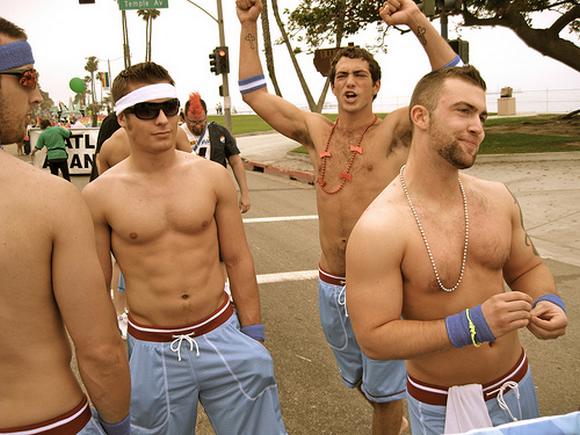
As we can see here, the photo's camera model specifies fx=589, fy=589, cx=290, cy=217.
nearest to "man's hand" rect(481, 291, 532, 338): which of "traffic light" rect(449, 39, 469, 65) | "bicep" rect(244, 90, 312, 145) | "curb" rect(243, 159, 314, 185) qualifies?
"bicep" rect(244, 90, 312, 145)

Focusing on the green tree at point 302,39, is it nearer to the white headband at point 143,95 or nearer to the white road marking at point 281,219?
the white road marking at point 281,219

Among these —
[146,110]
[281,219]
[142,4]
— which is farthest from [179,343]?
[142,4]

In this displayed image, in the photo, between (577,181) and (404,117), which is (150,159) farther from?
(577,181)

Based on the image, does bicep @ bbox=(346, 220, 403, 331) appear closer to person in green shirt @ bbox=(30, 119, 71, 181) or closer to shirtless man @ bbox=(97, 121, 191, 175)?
shirtless man @ bbox=(97, 121, 191, 175)

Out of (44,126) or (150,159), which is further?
(44,126)

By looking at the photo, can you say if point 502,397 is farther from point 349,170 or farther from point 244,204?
point 244,204

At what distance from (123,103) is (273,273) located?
4769 mm

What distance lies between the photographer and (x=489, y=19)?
20.3 metres

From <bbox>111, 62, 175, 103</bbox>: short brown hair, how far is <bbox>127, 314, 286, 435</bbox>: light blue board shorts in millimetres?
1268

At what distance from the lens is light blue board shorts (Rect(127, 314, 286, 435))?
106 inches

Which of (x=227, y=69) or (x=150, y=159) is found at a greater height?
(x=227, y=69)

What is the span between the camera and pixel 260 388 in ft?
9.06

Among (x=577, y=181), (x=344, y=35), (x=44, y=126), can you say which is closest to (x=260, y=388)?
(x=577, y=181)

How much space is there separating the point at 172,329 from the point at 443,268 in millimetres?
1293
